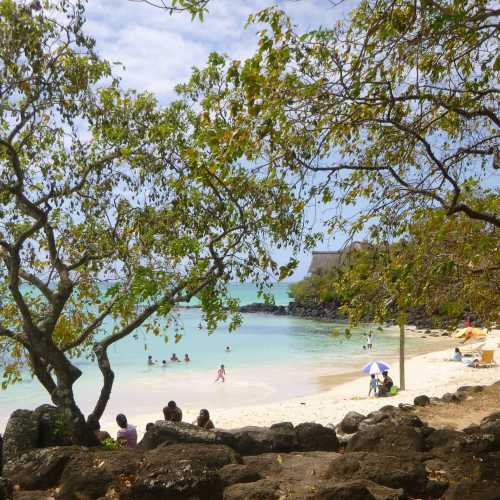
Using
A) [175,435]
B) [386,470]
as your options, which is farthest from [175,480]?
[175,435]

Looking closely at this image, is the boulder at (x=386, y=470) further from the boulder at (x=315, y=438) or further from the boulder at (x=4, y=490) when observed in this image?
the boulder at (x=4, y=490)

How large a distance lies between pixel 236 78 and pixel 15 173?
12.5 ft

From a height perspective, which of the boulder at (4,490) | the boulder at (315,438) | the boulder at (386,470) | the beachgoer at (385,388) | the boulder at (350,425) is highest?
the boulder at (4,490)

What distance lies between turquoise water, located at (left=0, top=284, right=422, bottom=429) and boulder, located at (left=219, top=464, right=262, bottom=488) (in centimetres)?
669

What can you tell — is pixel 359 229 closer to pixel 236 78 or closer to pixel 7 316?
pixel 236 78

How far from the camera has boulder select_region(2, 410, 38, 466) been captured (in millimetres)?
7426

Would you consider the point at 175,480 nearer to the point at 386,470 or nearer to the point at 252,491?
the point at 252,491

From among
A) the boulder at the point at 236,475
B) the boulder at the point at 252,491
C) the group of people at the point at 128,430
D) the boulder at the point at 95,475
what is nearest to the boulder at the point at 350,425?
the group of people at the point at 128,430

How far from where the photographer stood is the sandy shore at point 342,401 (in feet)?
55.8

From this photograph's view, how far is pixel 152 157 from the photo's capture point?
8508 millimetres

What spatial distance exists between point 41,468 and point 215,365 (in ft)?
91.6

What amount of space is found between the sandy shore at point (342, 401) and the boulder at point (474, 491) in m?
10.4

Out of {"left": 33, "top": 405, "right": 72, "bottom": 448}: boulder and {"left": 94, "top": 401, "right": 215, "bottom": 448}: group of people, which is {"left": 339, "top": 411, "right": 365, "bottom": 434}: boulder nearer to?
{"left": 94, "top": 401, "right": 215, "bottom": 448}: group of people

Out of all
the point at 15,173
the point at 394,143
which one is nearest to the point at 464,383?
the point at 394,143
